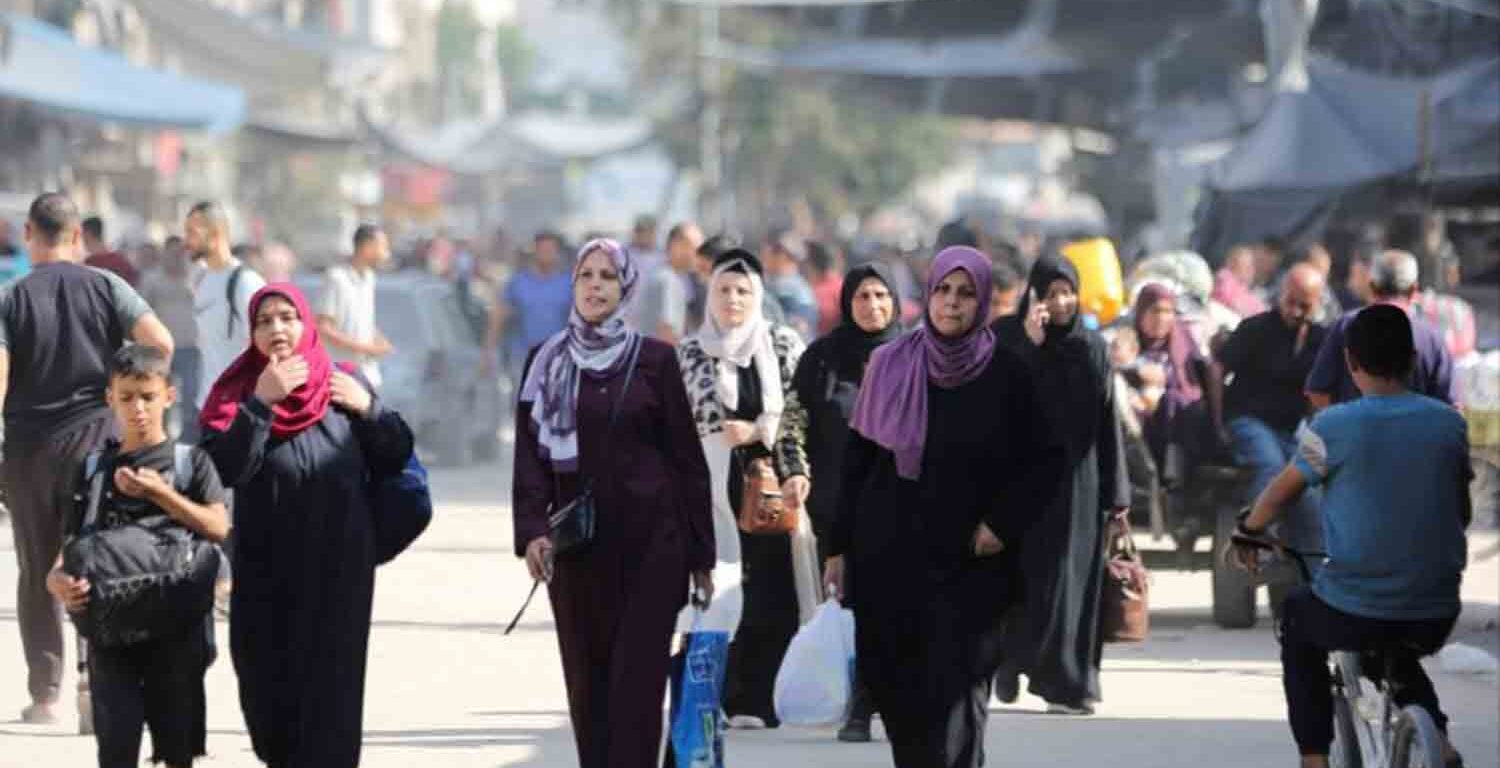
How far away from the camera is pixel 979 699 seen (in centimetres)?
882

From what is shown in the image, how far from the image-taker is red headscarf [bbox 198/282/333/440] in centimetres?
852

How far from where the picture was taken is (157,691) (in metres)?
8.87

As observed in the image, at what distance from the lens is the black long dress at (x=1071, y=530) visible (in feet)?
39.3

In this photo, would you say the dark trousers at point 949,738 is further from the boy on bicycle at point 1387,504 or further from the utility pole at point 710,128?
the utility pole at point 710,128

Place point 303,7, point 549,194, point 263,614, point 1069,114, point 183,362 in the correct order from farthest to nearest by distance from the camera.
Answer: point 549,194 < point 303,7 < point 1069,114 < point 183,362 < point 263,614

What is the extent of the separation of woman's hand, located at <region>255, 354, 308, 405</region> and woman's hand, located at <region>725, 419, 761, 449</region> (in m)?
2.62

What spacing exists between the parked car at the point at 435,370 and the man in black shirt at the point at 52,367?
12.9 m

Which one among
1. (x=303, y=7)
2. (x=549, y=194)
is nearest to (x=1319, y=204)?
(x=303, y=7)

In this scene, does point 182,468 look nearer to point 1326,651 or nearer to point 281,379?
point 281,379

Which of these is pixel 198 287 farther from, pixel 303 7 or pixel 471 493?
pixel 303 7

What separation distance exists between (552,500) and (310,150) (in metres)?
46.3

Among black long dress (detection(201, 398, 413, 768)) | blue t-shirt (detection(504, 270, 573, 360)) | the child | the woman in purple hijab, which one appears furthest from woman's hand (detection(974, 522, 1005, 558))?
blue t-shirt (detection(504, 270, 573, 360))

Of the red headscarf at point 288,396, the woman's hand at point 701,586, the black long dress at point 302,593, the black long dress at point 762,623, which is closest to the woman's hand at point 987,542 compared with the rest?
the woman's hand at point 701,586

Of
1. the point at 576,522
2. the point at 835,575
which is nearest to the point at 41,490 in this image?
the point at 576,522
